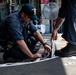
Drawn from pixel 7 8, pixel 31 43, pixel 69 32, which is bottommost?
pixel 7 8

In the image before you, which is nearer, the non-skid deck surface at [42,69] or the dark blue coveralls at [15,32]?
the non-skid deck surface at [42,69]

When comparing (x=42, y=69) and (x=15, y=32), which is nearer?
(x=42, y=69)

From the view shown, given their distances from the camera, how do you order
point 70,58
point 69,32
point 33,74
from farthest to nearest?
point 70,58
point 69,32
point 33,74

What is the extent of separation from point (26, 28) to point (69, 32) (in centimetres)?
88

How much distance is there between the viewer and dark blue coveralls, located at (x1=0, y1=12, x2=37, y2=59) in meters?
2.62

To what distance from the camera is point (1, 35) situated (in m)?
2.78

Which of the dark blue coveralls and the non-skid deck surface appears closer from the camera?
the non-skid deck surface

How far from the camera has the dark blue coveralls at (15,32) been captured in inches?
103

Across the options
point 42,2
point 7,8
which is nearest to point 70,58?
point 42,2

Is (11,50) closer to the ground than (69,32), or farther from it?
closer to the ground

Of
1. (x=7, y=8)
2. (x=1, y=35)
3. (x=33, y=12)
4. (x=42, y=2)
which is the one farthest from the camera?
(x=7, y=8)

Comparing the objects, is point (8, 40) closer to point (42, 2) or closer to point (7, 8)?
point (42, 2)

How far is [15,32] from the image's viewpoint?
2.60 meters

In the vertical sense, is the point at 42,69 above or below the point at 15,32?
below
